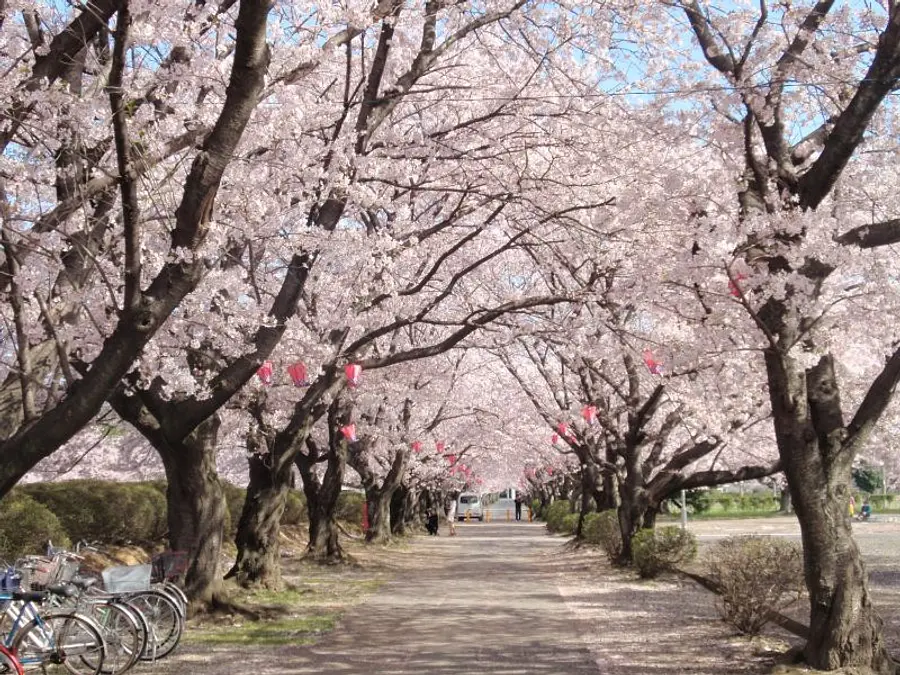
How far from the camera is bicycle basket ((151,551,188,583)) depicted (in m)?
10.5

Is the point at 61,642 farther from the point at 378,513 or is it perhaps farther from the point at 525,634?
the point at 378,513

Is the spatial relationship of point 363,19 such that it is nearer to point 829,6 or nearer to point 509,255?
point 829,6

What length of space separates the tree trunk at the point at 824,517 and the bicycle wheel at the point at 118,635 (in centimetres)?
579

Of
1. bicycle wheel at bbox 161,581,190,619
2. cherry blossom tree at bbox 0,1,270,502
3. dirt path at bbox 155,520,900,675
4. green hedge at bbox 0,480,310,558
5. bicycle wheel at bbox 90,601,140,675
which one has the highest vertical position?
cherry blossom tree at bbox 0,1,270,502

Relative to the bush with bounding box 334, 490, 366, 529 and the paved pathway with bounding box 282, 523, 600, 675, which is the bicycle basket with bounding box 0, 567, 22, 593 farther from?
the bush with bounding box 334, 490, 366, 529

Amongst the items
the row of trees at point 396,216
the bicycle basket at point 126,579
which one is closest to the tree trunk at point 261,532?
the row of trees at point 396,216

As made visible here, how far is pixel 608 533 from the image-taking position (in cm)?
2148

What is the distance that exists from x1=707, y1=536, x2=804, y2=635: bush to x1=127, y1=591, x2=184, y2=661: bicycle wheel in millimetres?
5846

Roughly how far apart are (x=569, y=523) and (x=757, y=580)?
26.8m

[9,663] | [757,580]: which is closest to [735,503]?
[757,580]

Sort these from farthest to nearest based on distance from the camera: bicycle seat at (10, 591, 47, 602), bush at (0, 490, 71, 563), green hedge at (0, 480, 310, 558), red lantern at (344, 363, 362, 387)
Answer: green hedge at (0, 480, 310, 558), bush at (0, 490, 71, 563), red lantern at (344, 363, 362, 387), bicycle seat at (10, 591, 47, 602)

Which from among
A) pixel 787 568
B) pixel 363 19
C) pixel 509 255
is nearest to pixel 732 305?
pixel 787 568

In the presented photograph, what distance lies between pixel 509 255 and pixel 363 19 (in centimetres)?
1309

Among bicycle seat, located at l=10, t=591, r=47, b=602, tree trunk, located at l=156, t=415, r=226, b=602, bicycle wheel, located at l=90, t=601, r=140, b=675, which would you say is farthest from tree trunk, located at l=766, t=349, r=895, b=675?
tree trunk, located at l=156, t=415, r=226, b=602
